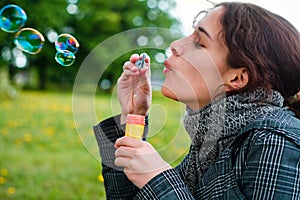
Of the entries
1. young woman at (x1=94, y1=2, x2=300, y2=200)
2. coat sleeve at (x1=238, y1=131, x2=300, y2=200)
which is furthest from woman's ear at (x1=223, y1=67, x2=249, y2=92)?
Answer: coat sleeve at (x1=238, y1=131, x2=300, y2=200)

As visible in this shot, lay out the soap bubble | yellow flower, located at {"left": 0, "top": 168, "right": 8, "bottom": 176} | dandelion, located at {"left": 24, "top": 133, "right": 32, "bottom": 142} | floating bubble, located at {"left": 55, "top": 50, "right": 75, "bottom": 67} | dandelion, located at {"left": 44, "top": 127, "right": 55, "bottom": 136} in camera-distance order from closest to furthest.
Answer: floating bubble, located at {"left": 55, "top": 50, "right": 75, "bottom": 67}, the soap bubble, yellow flower, located at {"left": 0, "top": 168, "right": 8, "bottom": 176}, dandelion, located at {"left": 24, "top": 133, "right": 32, "bottom": 142}, dandelion, located at {"left": 44, "top": 127, "right": 55, "bottom": 136}

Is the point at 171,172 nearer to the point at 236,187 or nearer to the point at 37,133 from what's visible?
the point at 236,187

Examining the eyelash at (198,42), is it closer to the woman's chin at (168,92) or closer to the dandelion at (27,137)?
Result: the woman's chin at (168,92)

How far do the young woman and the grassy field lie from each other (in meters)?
0.22

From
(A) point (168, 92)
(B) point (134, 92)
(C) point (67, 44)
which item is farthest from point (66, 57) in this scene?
(A) point (168, 92)

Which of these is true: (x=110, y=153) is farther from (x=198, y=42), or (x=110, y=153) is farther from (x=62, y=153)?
(x=62, y=153)

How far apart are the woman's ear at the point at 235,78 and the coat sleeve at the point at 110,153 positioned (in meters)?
0.43

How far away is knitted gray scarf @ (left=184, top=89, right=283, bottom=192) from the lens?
1329 mm

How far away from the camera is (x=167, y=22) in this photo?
64.7ft

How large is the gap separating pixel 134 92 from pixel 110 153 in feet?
0.77

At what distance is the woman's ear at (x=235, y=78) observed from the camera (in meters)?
1.38

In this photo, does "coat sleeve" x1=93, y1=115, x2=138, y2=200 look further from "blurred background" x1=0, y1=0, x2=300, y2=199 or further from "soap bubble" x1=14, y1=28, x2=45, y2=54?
"soap bubble" x1=14, y1=28, x2=45, y2=54

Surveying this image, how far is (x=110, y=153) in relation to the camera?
1.63 metres

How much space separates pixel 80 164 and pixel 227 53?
2797mm
